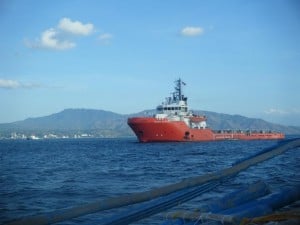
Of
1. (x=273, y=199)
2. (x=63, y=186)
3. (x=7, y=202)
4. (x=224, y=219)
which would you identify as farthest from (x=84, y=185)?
(x=224, y=219)

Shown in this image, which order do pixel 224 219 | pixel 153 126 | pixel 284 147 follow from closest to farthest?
pixel 224 219 → pixel 284 147 → pixel 153 126

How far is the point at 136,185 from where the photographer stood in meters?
16.8

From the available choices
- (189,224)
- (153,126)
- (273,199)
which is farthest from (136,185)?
(153,126)

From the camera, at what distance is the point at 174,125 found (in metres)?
58.9

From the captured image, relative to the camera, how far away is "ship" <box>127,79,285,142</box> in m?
58.6

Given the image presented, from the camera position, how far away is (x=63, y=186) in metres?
17.1

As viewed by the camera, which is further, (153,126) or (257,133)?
(257,133)

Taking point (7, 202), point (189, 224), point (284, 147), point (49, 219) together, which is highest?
point (284, 147)

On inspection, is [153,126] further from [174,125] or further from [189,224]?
[189,224]

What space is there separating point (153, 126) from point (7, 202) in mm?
45212

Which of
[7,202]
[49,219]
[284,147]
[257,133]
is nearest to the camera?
[49,219]

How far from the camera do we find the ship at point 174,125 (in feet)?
192

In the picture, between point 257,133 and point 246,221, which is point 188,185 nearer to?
point 246,221

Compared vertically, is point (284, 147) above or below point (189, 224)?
above
